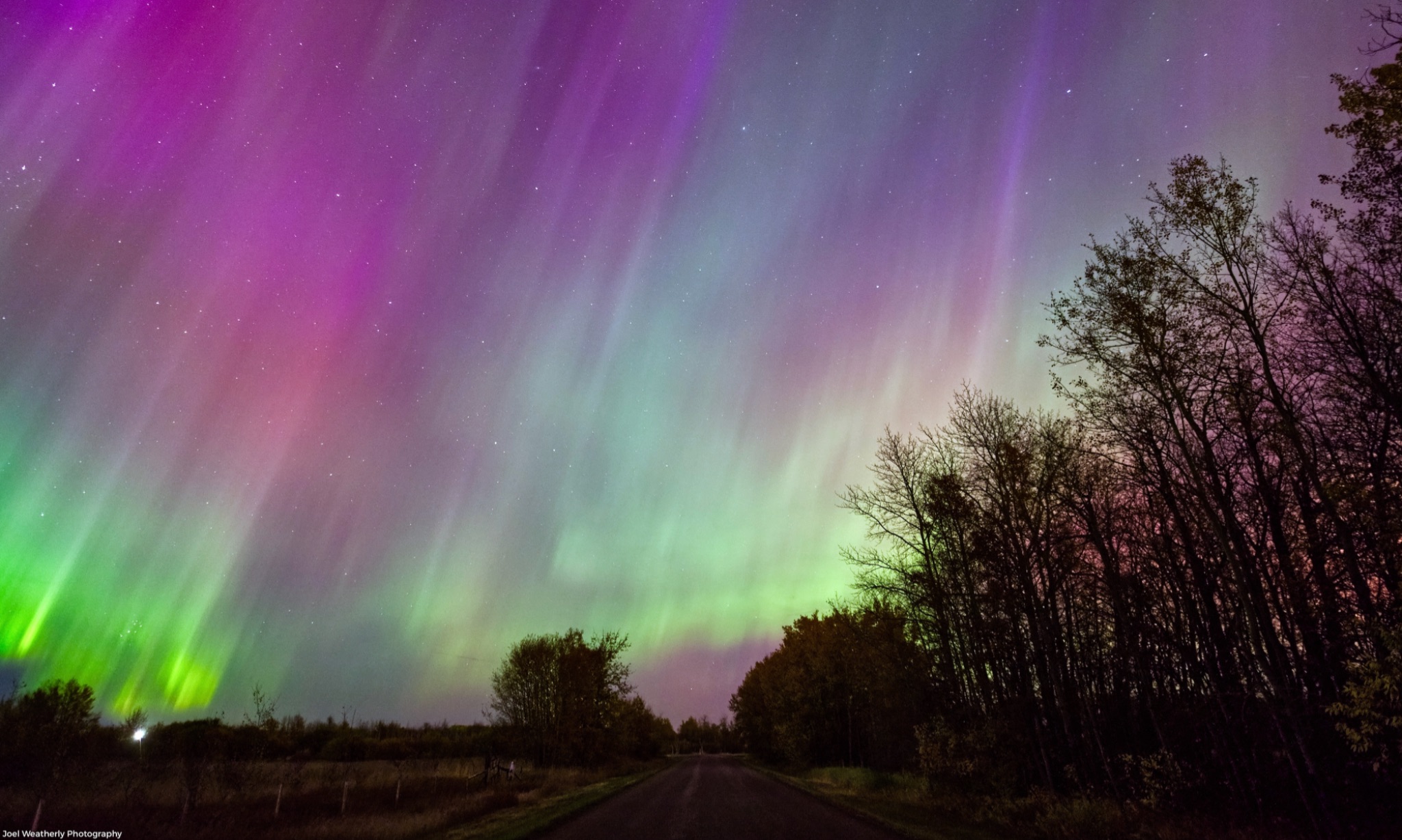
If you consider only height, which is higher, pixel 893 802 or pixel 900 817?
pixel 900 817

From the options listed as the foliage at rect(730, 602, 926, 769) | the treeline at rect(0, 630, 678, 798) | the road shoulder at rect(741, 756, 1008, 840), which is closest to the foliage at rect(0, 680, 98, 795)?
the treeline at rect(0, 630, 678, 798)

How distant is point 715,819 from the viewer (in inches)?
773

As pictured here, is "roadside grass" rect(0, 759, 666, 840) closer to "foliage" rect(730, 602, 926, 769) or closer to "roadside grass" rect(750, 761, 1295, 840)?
"roadside grass" rect(750, 761, 1295, 840)

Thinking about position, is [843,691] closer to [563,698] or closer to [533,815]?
[563,698]

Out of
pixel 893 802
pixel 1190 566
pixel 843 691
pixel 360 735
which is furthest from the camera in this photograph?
pixel 360 735

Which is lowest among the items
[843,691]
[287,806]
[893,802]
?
[893,802]

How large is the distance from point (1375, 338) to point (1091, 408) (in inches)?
183

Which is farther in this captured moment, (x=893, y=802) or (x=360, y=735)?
(x=360, y=735)

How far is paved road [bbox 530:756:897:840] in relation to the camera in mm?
15688

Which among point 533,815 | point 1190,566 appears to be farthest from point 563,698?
point 1190,566

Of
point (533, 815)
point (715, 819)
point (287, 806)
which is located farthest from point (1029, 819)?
point (287, 806)

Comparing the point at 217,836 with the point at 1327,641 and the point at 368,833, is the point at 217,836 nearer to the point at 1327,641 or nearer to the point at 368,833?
the point at 368,833

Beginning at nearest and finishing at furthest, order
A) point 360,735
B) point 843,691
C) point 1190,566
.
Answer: point 1190,566
point 843,691
point 360,735

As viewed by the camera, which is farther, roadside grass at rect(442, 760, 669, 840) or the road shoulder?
roadside grass at rect(442, 760, 669, 840)
